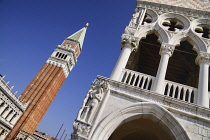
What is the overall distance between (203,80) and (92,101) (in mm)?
3691

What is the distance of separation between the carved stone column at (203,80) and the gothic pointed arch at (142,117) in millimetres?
1203

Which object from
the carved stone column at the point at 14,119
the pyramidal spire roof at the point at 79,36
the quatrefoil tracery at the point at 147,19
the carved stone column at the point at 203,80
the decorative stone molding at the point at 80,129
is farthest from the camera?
the pyramidal spire roof at the point at 79,36

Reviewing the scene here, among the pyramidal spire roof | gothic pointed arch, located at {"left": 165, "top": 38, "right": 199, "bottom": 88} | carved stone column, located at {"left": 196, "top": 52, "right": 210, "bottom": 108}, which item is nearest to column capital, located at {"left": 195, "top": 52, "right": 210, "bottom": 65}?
carved stone column, located at {"left": 196, "top": 52, "right": 210, "bottom": 108}

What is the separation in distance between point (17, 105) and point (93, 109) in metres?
36.8

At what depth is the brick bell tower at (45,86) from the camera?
40062mm

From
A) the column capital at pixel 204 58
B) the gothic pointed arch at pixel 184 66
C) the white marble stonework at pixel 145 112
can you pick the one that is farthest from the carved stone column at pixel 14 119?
the column capital at pixel 204 58

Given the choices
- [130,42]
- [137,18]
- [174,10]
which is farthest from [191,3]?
[130,42]

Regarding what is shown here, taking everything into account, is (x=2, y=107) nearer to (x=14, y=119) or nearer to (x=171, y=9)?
(x=14, y=119)

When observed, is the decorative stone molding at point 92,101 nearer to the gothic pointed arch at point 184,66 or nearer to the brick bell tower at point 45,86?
the gothic pointed arch at point 184,66

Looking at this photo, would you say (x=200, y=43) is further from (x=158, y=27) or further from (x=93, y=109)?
(x=93, y=109)

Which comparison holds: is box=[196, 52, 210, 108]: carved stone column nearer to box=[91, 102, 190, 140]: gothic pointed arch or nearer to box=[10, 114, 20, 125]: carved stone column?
box=[91, 102, 190, 140]: gothic pointed arch

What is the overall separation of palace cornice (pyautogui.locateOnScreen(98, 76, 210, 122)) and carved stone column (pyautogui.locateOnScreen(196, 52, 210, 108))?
1.53 feet

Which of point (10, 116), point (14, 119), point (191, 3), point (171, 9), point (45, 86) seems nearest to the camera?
point (171, 9)

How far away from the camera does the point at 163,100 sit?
5270 mm
